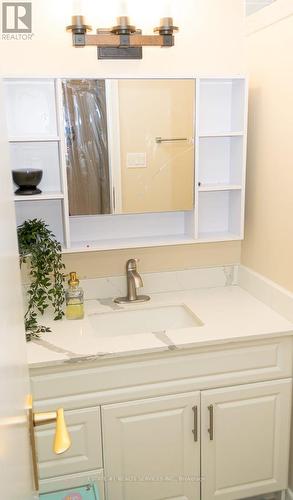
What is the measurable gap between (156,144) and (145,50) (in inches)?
16.0

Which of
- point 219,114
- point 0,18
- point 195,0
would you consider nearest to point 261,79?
point 219,114

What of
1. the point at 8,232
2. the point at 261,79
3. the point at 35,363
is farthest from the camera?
the point at 261,79

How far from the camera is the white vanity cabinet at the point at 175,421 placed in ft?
5.41

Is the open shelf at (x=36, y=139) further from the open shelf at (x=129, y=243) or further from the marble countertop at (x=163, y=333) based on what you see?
the marble countertop at (x=163, y=333)

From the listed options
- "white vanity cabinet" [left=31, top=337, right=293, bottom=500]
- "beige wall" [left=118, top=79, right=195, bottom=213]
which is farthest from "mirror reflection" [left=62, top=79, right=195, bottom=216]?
"white vanity cabinet" [left=31, top=337, right=293, bottom=500]

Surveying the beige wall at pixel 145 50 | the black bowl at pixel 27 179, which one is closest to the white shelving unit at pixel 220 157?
the beige wall at pixel 145 50

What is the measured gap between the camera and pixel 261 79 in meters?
1.97

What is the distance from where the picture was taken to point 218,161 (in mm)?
2188

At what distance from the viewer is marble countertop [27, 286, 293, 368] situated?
63.6 inches

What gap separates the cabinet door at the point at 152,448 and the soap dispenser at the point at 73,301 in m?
0.43

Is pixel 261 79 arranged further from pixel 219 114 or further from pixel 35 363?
pixel 35 363

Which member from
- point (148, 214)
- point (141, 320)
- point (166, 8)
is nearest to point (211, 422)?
point (141, 320)

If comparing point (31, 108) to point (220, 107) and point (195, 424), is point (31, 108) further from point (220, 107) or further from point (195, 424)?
point (195, 424)

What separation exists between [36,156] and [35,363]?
0.91 m
